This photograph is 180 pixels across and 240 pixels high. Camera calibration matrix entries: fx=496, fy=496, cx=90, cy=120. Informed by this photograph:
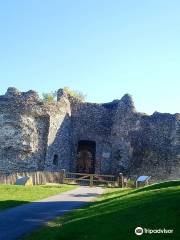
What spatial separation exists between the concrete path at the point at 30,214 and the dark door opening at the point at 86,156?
21657 mm

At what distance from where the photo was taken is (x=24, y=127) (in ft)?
116

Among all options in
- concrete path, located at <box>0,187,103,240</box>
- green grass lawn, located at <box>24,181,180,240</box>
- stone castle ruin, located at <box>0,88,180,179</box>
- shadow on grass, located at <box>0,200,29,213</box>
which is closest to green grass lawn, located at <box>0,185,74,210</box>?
shadow on grass, located at <box>0,200,29,213</box>

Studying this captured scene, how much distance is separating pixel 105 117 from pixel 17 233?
30052 mm

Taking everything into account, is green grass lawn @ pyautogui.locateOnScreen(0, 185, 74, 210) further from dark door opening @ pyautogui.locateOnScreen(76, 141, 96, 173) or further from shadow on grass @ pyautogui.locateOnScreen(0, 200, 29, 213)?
dark door opening @ pyautogui.locateOnScreen(76, 141, 96, 173)

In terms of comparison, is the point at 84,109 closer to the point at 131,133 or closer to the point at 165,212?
the point at 131,133

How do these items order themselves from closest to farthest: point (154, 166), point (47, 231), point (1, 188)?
point (47, 231) < point (1, 188) < point (154, 166)

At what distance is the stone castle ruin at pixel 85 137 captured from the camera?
3538cm

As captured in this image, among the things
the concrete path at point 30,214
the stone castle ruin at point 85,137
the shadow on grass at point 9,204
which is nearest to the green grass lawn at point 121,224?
the concrete path at point 30,214

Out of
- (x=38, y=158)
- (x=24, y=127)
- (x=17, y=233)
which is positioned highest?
(x=24, y=127)

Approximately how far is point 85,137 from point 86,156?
2.81 m

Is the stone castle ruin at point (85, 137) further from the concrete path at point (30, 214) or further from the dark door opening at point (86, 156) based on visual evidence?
the concrete path at point (30, 214)

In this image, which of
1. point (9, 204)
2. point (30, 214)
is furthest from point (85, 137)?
point (30, 214)

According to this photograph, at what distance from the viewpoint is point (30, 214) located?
1482cm

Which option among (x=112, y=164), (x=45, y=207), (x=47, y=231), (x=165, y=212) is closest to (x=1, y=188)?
(x=45, y=207)
